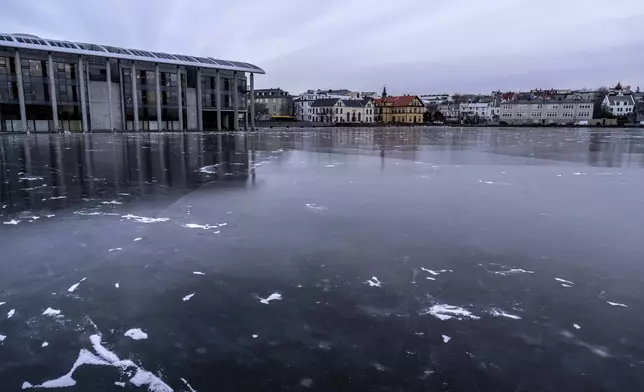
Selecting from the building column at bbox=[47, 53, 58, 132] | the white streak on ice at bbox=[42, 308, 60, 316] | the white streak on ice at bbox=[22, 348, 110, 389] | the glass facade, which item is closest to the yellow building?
Answer: the glass facade

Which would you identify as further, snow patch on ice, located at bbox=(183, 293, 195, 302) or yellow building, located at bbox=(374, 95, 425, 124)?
yellow building, located at bbox=(374, 95, 425, 124)

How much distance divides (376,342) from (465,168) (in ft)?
49.1

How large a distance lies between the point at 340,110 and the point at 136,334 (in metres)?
139

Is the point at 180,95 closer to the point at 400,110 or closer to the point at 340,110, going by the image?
the point at 340,110

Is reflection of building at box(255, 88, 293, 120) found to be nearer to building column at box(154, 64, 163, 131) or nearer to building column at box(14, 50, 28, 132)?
building column at box(154, 64, 163, 131)

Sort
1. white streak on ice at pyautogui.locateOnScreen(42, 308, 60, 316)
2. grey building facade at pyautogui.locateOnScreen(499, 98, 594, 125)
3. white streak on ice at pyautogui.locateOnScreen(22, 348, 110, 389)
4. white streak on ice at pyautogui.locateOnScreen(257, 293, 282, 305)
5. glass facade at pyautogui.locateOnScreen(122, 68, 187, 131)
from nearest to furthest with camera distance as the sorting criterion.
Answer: white streak on ice at pyautogui.locateOnScreen(22, 348, 110, 389) < white streak on ice at pyautogui.locateOnScreen(42, 308, 60, 316) < white streak on ice at pyautogui.locateOnScreen(257, 293, 282, 305) < glass facade at pyautogui.locateOnScreen(122, 68, 187, 131) < grey building facade at pyautogui.locateOnScreen(499, 98, 594, 125)

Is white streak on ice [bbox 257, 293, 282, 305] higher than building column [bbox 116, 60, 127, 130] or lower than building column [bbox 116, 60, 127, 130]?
lower

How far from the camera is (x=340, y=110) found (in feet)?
460

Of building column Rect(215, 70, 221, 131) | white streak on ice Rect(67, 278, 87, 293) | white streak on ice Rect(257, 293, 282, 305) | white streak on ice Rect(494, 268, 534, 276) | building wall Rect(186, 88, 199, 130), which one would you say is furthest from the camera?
building column Rect(215, 70, 221, 131)

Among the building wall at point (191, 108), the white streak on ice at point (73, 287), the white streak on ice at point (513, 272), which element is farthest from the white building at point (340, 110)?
the white streak on ice at point (73, 287)

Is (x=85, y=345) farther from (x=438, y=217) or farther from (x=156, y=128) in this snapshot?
(x=156, y=128)

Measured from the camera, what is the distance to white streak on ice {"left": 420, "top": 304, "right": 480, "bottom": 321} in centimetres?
484

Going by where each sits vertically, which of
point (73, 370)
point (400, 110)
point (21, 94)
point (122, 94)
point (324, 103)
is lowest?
point (73, 370)

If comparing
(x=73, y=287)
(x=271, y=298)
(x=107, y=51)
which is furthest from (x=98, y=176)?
(x=107, y=51)
